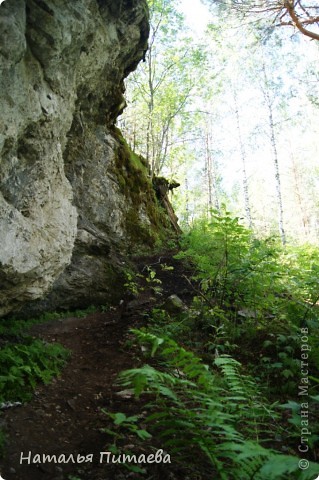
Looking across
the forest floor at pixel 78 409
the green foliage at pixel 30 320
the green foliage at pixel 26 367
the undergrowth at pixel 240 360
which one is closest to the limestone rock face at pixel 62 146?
the green foliage at pixel 30 320

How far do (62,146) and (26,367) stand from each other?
4.83m

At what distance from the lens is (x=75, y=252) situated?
28.5 feet

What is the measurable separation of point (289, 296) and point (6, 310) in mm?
5334

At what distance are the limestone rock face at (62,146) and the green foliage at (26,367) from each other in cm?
112

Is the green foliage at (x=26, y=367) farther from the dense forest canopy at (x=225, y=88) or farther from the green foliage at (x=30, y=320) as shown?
the dense forest canopy at (x=225, y=88)

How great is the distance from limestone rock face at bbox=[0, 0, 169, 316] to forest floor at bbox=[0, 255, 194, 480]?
4.24 feet

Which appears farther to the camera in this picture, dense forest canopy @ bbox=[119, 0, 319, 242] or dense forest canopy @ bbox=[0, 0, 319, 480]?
dense forest canopy @ bbox=[119, 0, 319, 242]

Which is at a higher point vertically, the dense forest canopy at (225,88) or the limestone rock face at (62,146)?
the dense forest canopy at (225,88)

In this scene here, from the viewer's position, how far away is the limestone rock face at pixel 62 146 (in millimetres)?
4891

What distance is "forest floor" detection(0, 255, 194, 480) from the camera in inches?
112

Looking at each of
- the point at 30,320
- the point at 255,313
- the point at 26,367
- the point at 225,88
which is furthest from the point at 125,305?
the point at 225,88

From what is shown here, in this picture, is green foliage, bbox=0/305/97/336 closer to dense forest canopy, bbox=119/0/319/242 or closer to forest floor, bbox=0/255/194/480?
forest floor, bbox=0/255/194/480

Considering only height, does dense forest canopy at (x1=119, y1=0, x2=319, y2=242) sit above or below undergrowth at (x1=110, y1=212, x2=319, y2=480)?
above

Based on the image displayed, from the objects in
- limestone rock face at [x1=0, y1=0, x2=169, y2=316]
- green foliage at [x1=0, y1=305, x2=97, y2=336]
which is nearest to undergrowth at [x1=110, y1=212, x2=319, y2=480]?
green foliage at [x1=0, y1=305, x2=97, y2=336]
